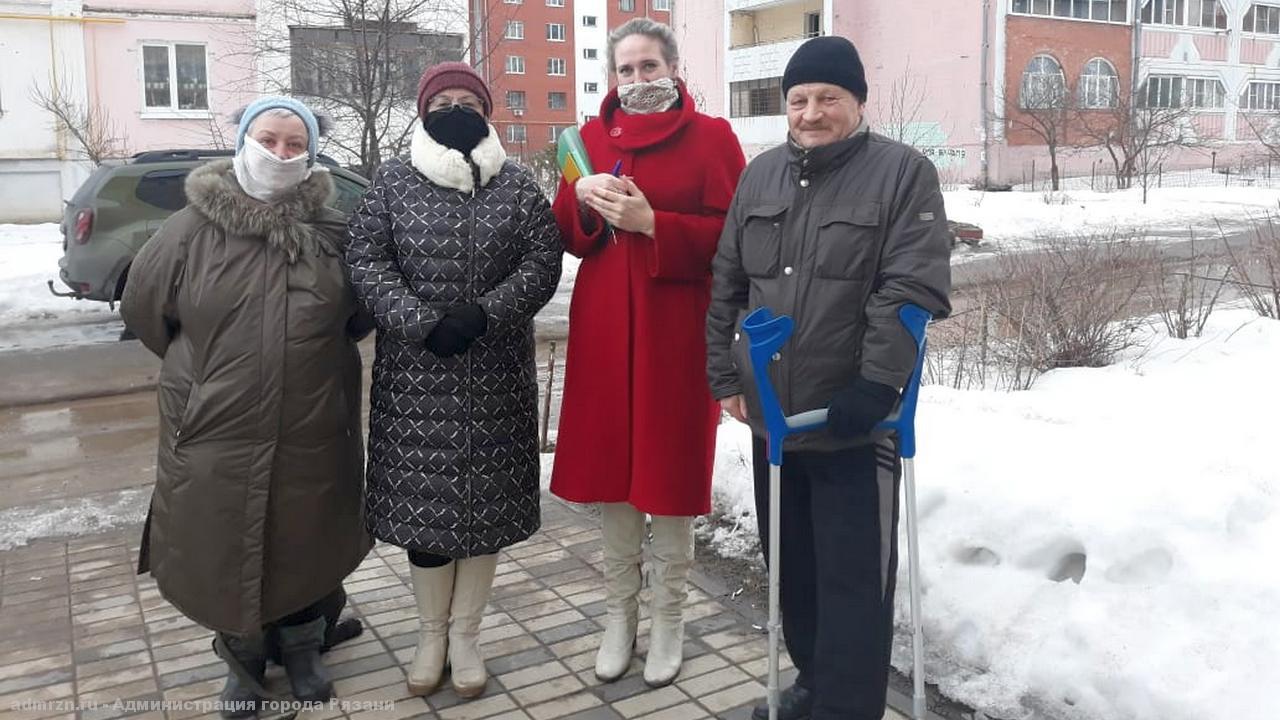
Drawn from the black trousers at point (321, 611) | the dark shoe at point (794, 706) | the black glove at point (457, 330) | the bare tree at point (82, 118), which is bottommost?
the dark shoe at point (794, 706)

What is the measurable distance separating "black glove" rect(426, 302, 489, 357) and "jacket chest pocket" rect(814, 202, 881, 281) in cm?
106

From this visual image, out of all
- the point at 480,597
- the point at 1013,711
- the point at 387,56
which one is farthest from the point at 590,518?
the point at 387,56

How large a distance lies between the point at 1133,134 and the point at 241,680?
3443 cm

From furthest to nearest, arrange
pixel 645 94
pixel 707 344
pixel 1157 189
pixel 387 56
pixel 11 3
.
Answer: pixel 1157 189 < pixel 11 3 < pixel 387 56 < pixel 645 94 < pixel 707 344

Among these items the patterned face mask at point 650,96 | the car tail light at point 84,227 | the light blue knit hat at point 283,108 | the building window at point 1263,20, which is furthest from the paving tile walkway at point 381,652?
the building window at point 1263,20

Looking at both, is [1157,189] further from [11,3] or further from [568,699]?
[568,699]

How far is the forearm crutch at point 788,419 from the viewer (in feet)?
9.76

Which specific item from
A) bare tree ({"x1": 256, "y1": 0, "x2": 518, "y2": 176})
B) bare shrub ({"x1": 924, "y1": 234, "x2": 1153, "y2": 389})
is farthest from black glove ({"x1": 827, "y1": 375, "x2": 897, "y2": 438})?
bare tree ({"x1": 256, "y1": 0, "x2": 518, "y2": 176})

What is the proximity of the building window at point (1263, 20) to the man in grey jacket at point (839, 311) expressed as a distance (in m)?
48.1

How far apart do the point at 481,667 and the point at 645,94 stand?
2024 mm

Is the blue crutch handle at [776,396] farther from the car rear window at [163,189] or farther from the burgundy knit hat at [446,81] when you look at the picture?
the car rear window at [163,189]

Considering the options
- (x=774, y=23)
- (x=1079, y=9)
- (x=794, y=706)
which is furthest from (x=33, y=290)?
(x=774, y=23)

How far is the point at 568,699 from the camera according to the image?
12.1ft

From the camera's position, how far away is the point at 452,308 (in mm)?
3365
